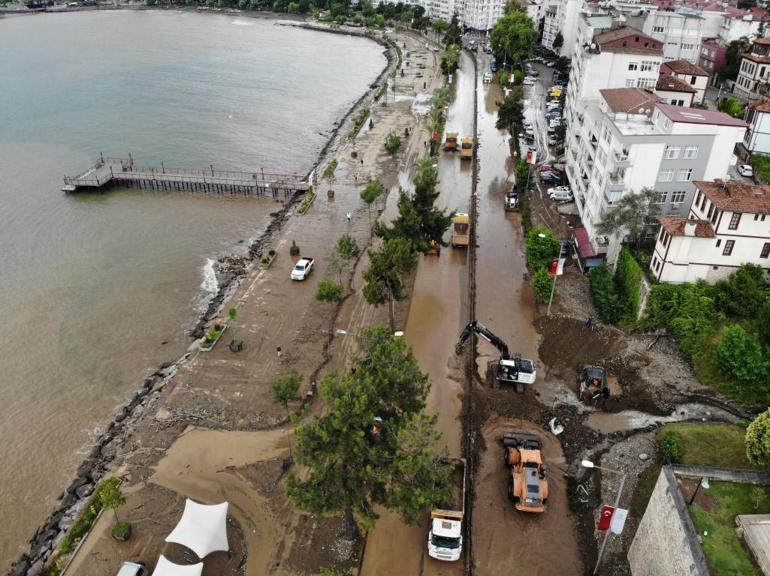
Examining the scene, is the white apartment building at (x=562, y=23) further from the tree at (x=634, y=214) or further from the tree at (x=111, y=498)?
the tree at (x=111, y=498)

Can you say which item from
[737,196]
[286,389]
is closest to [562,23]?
[737,196]

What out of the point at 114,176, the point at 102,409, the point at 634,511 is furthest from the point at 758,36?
the point at 102,409

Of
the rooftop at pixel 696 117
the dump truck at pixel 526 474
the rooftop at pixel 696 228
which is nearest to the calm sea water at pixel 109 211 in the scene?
the dump truck at pixel 526 474

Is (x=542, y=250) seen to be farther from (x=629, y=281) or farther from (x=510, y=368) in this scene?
(x=510, y=368)

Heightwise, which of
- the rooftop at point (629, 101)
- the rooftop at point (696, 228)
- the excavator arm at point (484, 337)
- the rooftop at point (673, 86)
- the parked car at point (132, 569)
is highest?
the rooftop at point (629, 101)

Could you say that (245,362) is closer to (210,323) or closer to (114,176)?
(210,323)

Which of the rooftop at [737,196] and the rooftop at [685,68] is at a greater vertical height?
the rooftop at [685,68]

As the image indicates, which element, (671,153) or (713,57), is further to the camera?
(713,57)
